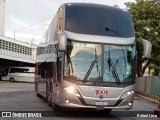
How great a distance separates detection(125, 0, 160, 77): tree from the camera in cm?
4353

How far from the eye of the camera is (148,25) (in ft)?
146

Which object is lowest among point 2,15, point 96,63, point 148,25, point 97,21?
point 96,63

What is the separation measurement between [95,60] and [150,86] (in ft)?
71.5

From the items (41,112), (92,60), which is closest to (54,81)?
(41,112)

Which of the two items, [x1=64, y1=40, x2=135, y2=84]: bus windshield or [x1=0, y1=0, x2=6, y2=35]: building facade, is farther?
[x1=0, y1=0, x2=6, y2=35]: building facade

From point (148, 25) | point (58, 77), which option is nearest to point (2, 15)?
point (148, 25)

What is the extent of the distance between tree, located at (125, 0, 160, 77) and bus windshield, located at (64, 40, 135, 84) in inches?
1144

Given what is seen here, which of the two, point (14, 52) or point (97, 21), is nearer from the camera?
point (97, 21)

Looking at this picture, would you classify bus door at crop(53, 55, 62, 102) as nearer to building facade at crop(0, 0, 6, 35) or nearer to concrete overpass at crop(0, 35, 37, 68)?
concrete overpass at crop(0, 35, 37, 68)

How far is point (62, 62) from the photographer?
1342cm

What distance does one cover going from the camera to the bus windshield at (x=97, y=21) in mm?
13633

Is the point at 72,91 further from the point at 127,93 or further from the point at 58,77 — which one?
the point at 127,93

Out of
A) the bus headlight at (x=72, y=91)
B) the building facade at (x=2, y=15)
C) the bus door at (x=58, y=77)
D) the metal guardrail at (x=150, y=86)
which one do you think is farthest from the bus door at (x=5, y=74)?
the bus headlight at (x=72, y=91)

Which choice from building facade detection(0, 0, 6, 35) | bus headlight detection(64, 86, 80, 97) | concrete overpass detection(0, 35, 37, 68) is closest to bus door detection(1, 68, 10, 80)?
concrete overpass detection(0, 35, 37, 68)
